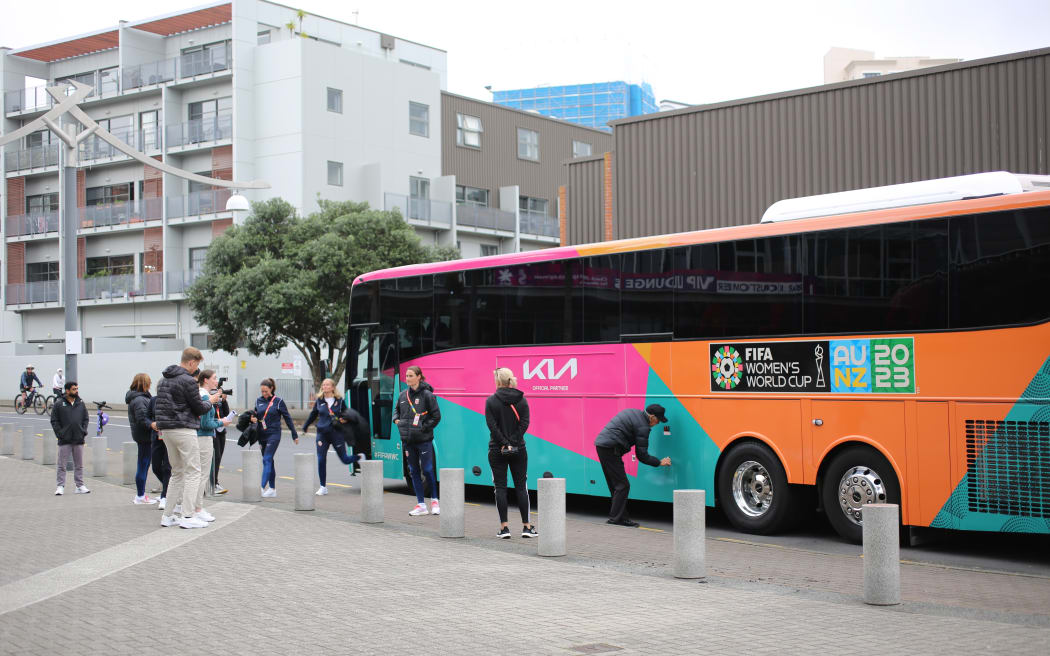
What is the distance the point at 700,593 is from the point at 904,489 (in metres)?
3.42

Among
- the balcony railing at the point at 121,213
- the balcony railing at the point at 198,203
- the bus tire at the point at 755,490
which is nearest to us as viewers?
the bus tire at the point at 755,490

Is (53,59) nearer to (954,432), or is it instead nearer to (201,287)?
(201,287)

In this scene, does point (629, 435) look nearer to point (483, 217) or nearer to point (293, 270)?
point (293, 270)

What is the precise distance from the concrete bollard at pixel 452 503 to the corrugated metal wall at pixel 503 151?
44.0m

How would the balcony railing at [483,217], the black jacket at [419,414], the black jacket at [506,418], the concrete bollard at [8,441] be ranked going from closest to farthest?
the black jacket at [506,418] → the black jacket at [419,414] → the concrete bollard at [8,441] → the balcony railing at [483,217]

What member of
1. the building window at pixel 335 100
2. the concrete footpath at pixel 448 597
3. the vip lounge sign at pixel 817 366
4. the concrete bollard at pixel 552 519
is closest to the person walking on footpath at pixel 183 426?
the concrete footpath at pixel 448 597

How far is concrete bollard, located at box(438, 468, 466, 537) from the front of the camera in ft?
40.0

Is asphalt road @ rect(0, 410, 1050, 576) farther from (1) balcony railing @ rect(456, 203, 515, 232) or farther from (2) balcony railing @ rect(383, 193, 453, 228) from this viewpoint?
(1) balcony railing @ rect(456, 203, 515, 232)

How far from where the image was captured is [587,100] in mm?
103000

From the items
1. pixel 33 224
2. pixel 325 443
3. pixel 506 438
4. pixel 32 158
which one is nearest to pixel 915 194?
pixel 506 438

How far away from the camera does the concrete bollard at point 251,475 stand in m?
15.7

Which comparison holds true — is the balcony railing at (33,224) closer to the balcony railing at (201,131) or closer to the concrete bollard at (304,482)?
the balcony railing at (201,131)

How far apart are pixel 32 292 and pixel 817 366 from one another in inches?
2069

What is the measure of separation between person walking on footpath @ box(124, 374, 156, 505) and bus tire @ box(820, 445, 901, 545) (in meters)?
8.81
